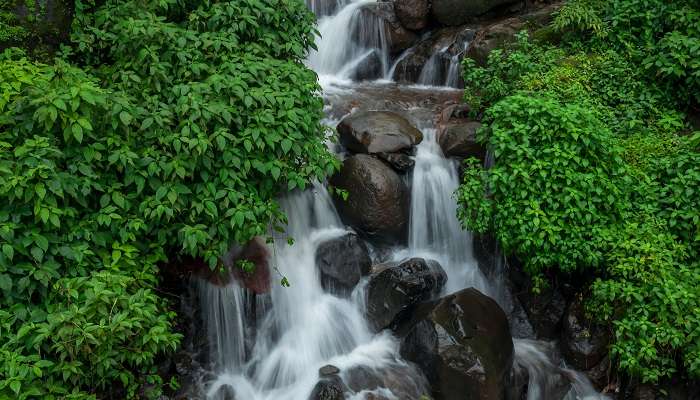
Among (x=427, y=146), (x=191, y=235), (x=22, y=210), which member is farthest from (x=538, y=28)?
(x=22, y=210)

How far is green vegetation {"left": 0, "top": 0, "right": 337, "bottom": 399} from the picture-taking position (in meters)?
4.29

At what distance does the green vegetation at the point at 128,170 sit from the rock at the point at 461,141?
220cm

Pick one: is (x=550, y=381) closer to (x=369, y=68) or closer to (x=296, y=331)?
(x=296, y=331)

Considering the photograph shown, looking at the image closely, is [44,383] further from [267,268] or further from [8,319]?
[267,268]

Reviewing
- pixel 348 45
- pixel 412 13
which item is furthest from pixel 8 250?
pixel 412 13

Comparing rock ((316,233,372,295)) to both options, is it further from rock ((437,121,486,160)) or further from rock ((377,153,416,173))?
rock ((437,121,486,160))

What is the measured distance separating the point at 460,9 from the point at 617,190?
18.2 feet

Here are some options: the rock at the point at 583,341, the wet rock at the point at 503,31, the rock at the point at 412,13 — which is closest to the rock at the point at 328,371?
the rock at the point at 583,341

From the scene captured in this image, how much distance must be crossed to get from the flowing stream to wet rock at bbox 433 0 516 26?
3487mm

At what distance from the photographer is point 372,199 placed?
22.1 feet

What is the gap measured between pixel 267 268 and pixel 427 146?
9.65 ft

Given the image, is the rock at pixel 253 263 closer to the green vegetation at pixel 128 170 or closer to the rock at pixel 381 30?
the green vegetation at pixel 128 170

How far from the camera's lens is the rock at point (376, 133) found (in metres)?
7.15

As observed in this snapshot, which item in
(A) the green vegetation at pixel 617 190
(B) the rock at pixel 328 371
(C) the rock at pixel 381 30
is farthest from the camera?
(C) the rock at pixel 381 30
